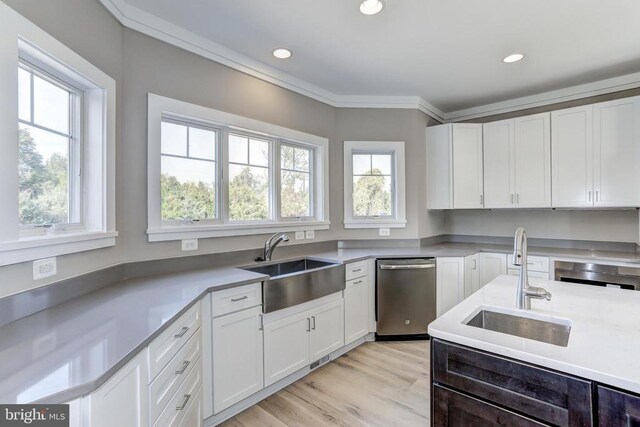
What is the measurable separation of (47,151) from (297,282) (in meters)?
1.67

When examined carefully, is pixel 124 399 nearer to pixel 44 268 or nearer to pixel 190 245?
pixel 44 268

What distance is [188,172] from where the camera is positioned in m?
2.39

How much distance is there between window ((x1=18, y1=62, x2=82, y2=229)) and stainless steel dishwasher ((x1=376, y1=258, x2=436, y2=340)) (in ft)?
8.34

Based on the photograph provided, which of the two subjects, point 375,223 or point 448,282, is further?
point 375,223

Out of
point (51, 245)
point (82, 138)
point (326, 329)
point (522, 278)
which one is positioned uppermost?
point (82, 138)

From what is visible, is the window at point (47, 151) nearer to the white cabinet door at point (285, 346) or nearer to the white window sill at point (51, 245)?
the white window sill at point (51, 245)

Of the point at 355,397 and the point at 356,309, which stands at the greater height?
the point at 356,309

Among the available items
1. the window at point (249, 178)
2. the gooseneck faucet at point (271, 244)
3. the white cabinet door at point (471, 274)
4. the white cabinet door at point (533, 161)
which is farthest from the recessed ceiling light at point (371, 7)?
the white cabinet door at point (471, 274)

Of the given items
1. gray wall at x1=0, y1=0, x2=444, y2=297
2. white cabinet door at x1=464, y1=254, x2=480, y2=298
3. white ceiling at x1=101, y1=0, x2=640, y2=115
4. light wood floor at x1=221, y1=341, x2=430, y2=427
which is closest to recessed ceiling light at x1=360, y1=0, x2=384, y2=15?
white ceiling at x1=101, y1=0, x2=640, y2=115

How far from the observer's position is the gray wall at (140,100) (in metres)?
1.52

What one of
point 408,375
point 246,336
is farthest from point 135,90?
point 408,375

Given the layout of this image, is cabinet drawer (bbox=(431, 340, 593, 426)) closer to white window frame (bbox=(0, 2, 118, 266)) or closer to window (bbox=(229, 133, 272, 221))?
white window frame (bbox=(0, 2, 118, 266))

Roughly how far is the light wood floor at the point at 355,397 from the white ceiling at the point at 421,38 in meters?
2.71

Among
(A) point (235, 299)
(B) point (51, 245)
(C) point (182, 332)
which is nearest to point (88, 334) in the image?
(C) point (182, 332)
